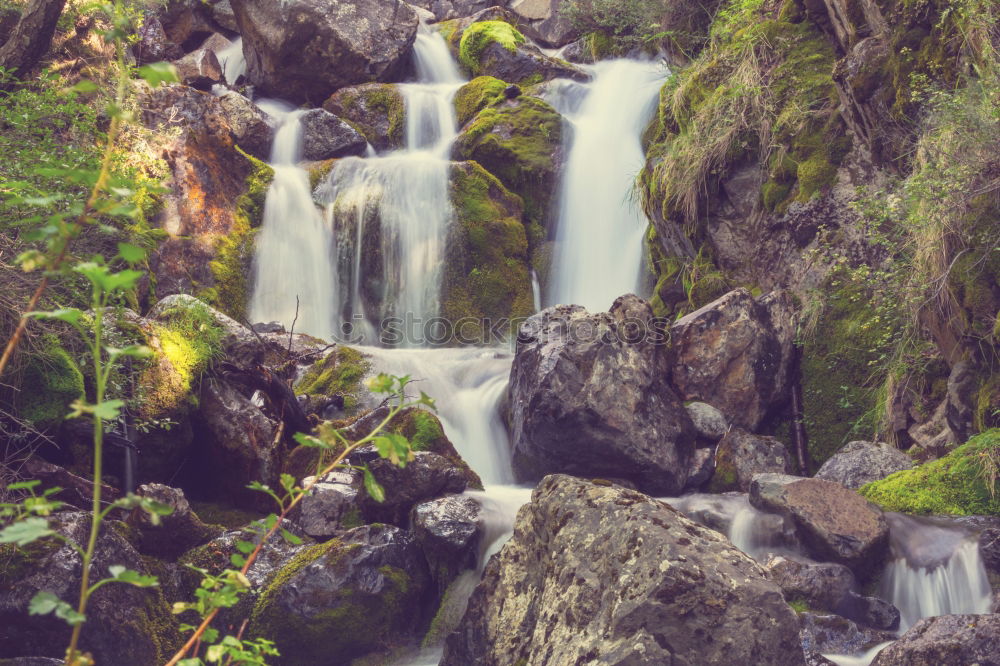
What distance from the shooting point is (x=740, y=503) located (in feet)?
20.5

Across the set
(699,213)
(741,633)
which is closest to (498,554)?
(741,633)

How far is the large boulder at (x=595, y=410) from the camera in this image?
6996mm

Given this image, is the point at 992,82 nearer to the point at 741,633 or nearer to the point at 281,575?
the point at 741,633

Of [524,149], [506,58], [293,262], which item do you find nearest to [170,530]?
[293,262]

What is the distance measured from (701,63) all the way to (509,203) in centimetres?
356

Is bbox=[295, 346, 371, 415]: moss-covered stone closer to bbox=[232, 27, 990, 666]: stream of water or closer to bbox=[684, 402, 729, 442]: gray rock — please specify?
bbox=[232, 27, 990, 666]: stream of water

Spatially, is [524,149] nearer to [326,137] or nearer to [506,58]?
[326,137]

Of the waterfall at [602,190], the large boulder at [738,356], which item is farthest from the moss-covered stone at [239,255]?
the large boulder at [738,356]

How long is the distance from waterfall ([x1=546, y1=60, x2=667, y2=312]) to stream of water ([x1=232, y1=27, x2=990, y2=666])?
20 mm

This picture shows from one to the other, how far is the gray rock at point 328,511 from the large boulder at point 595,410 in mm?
1842

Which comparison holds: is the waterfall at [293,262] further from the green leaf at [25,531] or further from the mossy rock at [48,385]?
the green leaf at [25,531]

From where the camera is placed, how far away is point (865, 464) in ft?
21.4

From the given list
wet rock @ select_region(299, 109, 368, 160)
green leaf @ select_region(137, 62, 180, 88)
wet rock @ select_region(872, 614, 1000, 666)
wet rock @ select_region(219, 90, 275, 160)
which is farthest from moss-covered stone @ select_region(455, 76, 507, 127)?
green leaf @ select_region(137, 62, 180, 88)

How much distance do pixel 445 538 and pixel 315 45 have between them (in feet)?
39.8
